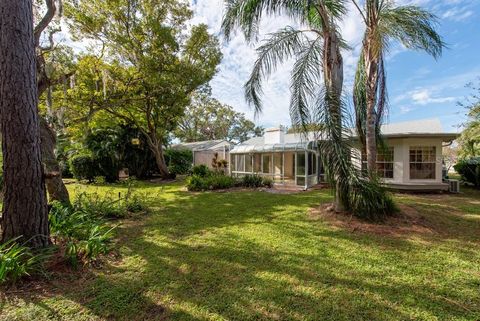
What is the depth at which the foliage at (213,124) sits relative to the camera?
33.0m

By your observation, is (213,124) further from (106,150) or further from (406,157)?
(406,157)

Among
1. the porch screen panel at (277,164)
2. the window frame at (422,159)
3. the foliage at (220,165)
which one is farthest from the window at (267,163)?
the window frame at (422,159)

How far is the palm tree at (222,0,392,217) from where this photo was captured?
5793mm

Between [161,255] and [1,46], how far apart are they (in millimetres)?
3985

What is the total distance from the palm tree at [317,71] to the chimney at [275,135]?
30.2 feet

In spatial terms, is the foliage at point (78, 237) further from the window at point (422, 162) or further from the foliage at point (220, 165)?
the window at point (422, 162)

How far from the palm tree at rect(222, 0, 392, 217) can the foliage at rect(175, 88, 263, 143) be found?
25285 mm

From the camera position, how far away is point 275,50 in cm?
687

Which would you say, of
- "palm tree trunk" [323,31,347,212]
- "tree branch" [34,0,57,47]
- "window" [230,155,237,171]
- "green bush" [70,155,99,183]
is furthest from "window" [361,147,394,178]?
"green bush" [70,155,99,183]

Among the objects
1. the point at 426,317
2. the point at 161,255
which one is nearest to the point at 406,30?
the point at 426,317

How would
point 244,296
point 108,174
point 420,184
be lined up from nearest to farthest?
point 244,296
point 420,184
point 108,174

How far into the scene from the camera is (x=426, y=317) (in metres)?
2.52

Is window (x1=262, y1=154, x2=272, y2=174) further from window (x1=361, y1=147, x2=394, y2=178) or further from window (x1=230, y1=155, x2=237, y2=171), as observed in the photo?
window (x1=361, y1=147, x2=394, y2=178)

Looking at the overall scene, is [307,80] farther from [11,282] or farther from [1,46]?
[11,282]
